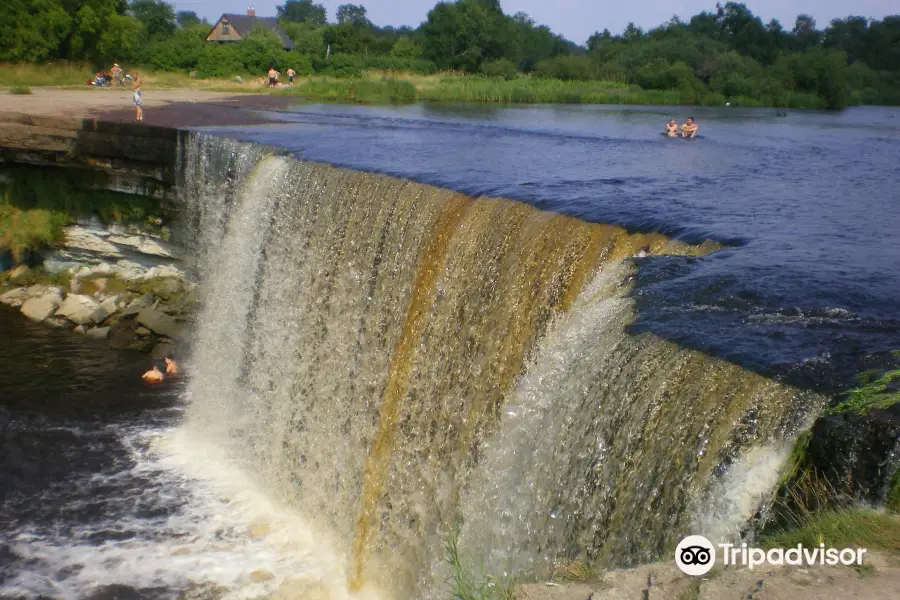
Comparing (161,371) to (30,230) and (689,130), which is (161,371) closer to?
(30,230)

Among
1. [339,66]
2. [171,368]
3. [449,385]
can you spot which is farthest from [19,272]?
[339,66]

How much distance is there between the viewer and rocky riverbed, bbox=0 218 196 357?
13719 mm

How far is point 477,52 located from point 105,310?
130ft

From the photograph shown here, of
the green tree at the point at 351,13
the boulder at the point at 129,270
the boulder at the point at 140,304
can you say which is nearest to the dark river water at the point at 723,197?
the boulder at the point at 129,270

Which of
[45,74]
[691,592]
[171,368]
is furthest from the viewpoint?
[45,74]

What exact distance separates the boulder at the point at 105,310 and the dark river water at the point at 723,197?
3.49 metres

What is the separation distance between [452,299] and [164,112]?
43.6 feet

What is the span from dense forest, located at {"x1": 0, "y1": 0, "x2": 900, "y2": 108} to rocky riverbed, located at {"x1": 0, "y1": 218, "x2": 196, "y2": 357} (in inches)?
665

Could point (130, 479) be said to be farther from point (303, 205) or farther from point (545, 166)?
point (545, 166)

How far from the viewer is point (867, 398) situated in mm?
4566

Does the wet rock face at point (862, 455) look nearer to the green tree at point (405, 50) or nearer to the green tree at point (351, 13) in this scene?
the green tree at point (405, 50)

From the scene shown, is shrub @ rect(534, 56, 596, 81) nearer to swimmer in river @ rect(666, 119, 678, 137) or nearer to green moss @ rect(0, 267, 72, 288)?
swimmer in river @ rect(666, 119, 678, 137)

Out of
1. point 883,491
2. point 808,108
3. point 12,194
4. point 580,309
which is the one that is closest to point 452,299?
point 580,309

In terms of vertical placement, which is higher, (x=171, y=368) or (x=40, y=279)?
(x=40, y=279)
